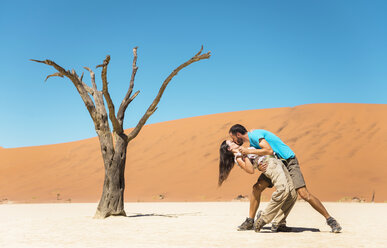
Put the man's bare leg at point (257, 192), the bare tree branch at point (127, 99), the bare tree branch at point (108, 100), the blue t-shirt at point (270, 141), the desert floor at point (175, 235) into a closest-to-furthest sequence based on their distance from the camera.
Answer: the desert floor at point (175, 235) < the blue t-shirt at point (270, 141) < the man's bare leg at point (257, 192) < the bare tree branch at point (108, 100) < the bare tree branch at point (127, 99)

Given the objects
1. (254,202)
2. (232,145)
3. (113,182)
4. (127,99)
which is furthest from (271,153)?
(127,99)

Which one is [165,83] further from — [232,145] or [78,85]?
[232,145]

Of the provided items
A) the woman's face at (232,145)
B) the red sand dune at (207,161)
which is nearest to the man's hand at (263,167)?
the woman's face at (232,145)

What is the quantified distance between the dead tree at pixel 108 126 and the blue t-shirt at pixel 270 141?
4211 mm

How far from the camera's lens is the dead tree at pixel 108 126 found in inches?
401

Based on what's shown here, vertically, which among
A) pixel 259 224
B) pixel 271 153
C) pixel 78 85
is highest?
pixel 78 85

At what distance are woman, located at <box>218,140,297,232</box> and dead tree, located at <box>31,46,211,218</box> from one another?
153 inches

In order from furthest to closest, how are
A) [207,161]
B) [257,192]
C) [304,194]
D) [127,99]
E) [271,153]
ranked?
1. [207,161]
2. [127,99]
3. [257,192]
4. [271,153]
5. [304,194]

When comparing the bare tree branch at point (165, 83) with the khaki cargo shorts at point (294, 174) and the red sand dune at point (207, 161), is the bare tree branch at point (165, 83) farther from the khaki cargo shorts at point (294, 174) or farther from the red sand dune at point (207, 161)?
the red sand dune at point (207, 161)

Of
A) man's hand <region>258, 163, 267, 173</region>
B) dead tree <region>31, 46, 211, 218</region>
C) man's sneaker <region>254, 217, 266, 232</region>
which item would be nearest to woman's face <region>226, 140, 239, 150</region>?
man's hand <region>258, 163, 267, 173</region>

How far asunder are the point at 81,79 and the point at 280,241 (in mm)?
6601

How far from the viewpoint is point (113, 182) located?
10289 millimetres

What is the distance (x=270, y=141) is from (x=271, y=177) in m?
0.55

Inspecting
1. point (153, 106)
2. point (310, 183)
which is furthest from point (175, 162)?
point (153, 106)
